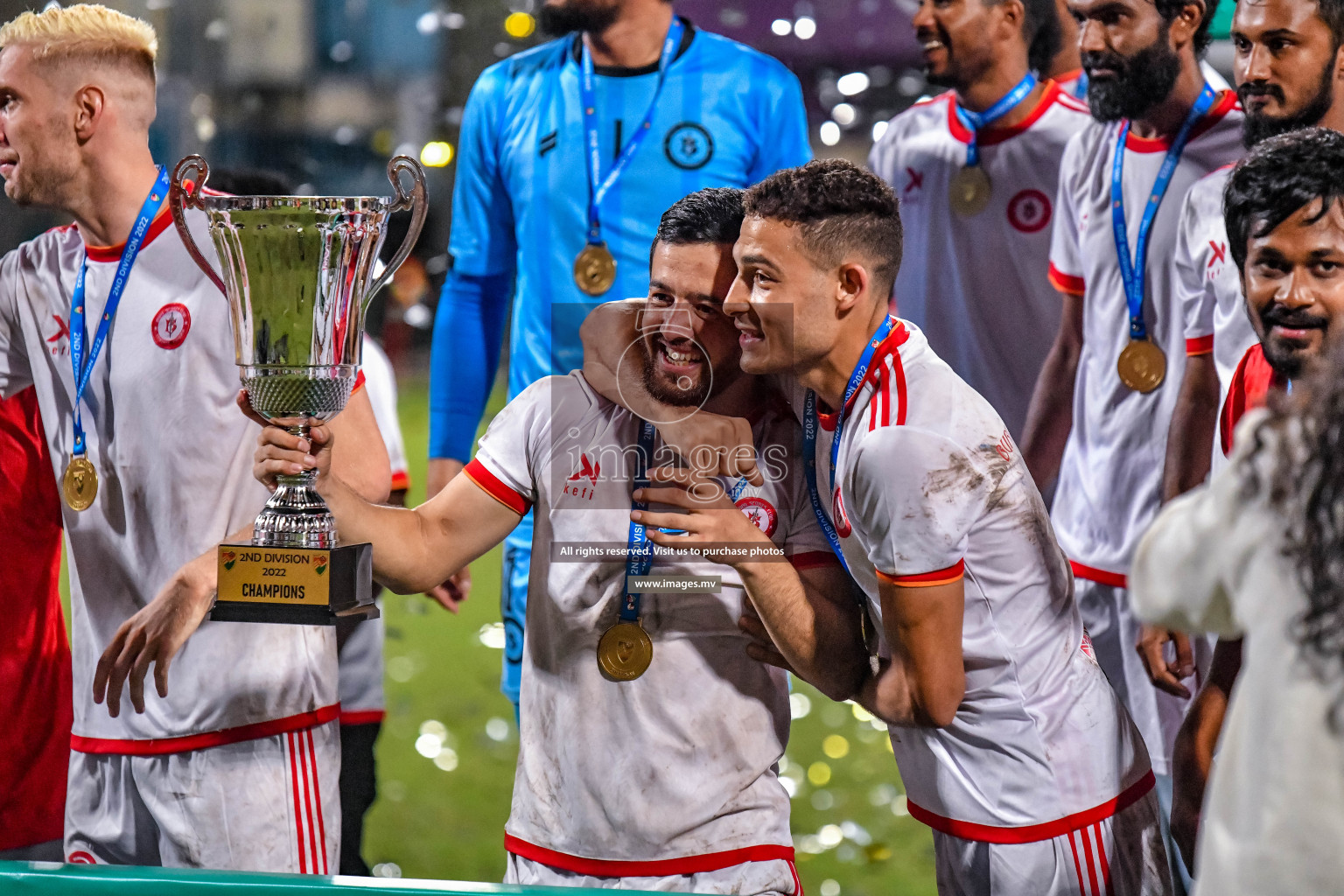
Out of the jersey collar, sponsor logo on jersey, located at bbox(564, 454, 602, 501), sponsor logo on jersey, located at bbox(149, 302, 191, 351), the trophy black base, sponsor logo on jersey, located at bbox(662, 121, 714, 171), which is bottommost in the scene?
the trophy black base

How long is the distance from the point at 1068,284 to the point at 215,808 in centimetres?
184

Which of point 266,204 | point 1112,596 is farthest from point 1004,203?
point 266,204

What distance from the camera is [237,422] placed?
217 centimetres

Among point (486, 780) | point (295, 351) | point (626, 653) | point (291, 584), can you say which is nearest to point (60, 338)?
point (295, 351)

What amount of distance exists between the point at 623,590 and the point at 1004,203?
4.07 ft

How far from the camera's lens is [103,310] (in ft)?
7.14

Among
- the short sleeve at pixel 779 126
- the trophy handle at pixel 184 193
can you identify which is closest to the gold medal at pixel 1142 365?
the short sleeve at pixel 779 126

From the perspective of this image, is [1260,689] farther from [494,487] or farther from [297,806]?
[297,806]

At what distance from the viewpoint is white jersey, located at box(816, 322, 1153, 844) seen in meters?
1.66

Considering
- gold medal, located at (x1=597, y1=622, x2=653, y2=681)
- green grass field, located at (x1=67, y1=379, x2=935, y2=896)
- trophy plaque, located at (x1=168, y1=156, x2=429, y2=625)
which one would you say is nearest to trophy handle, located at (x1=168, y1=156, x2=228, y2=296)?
trophy plaque, located at (x1=168, y1=156, x2=429, y2=625)

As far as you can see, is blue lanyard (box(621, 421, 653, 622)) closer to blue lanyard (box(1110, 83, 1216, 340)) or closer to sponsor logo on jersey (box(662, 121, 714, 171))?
sponsor logo on jersey (box(662, 121, 714, 171))

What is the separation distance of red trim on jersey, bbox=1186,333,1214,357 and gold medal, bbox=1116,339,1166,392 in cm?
10

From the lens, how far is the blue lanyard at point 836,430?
1.73 meters

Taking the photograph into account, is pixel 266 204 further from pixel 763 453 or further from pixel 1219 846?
pixel 1219 846
